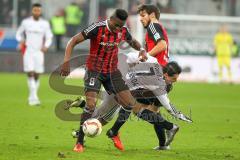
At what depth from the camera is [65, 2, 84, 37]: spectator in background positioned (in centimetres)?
3312

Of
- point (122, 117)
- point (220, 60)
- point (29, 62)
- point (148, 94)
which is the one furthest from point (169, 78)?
point (220, 60)

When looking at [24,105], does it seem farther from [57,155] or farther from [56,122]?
[57,155]

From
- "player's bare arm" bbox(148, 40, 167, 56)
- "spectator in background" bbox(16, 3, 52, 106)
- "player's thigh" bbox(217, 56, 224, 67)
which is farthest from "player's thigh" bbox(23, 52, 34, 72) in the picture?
"player's thigh" bbox(217, 56, 224, 67)

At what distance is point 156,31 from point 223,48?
19.3 metres

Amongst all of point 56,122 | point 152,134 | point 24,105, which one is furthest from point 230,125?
point 24,105

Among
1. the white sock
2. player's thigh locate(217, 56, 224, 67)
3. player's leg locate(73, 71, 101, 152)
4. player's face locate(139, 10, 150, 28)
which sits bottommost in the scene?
player's thigh locate(217, 56, 224, 67)

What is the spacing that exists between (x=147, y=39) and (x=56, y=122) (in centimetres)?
424

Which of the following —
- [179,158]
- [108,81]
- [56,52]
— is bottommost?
[56,52]

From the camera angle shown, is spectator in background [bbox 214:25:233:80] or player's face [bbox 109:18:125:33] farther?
spectator in background [bbox 214:25:233:80]

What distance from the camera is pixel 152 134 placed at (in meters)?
13.6

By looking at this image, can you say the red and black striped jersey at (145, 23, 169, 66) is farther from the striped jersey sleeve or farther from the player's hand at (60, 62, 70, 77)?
the player's hand at (60, 62, 70, 77)

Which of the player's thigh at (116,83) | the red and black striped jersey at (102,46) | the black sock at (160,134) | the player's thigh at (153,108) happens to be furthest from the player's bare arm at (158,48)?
the black sock at (160,134)

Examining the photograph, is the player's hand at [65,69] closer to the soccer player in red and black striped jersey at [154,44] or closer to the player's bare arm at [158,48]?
the soccer player in red and black striped jersey at [154,44]

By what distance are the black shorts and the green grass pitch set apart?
37.8 inches
